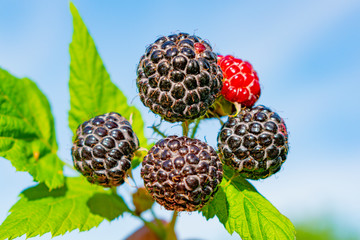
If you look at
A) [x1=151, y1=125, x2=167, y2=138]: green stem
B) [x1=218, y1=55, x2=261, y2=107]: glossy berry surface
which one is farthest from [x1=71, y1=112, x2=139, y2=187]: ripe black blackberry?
[x1=218, y1=55, x2=261, y2=107]: glossy berry surface

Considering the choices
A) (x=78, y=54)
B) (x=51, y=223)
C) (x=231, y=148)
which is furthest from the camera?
(x=78, y=54)

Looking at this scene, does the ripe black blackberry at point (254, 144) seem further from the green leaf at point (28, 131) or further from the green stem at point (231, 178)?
the green leaf at point (28, 131)

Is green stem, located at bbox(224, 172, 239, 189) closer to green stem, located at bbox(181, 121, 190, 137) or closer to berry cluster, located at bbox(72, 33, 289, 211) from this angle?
berry cluster, located at bbox(72, 33, 289, 211)

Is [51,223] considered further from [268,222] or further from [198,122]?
[268,222]

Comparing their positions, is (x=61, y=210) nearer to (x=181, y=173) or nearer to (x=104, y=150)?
(x=104, y=150)

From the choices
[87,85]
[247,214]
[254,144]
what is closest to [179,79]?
[254,144]

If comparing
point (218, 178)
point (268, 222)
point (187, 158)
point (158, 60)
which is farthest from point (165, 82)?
point (268, 222)

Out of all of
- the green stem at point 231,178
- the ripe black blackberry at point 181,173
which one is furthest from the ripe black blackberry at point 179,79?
the green stem at point 231,178
